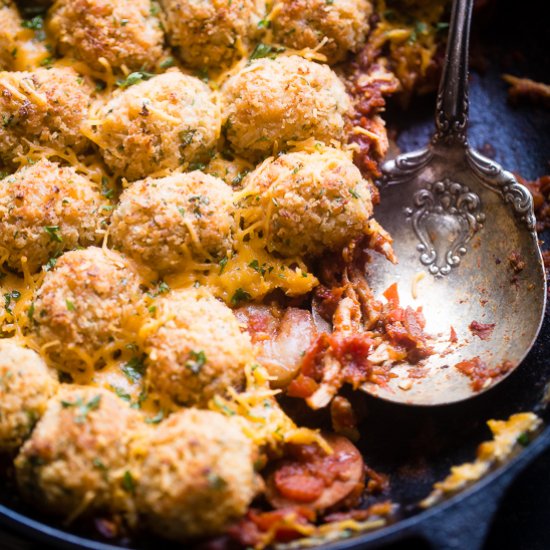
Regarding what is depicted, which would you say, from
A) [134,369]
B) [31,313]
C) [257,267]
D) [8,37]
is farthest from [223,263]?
[8,37]

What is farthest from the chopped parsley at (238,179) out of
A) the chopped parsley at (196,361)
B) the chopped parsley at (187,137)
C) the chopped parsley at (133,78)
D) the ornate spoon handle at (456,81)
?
the ornate spoon handle at (456,81)

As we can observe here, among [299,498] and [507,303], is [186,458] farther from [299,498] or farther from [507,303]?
[507,303]

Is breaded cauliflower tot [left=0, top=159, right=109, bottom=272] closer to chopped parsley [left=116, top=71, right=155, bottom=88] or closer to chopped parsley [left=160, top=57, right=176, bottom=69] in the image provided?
chopped parsley [left=116, top=71, right=155, bottom=88]

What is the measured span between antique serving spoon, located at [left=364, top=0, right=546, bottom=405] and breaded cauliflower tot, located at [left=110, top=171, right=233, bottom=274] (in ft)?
2.92

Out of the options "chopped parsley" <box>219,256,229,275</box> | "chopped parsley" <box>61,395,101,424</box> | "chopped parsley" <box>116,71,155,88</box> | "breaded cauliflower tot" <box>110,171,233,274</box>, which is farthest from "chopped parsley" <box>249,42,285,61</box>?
"chopped parsley" <box>61,395,101,424</box>

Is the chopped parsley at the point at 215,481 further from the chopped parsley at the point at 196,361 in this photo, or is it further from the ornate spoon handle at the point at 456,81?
the ornate spoon handle at the point at 456,81

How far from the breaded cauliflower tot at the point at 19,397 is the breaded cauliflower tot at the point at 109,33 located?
1.54 meters

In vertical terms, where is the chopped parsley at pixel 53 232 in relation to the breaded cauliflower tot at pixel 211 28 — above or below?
below

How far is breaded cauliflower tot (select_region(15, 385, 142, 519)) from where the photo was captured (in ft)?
8.63

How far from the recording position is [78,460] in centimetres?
263

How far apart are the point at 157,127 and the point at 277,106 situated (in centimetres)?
56

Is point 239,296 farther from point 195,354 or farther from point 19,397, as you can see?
point 19,397

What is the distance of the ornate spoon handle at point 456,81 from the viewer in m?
3.46

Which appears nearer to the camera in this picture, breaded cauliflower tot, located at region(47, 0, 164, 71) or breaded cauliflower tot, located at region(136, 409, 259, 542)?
breaded cauliflower tot, located at region(136, 409, 259, 542)
